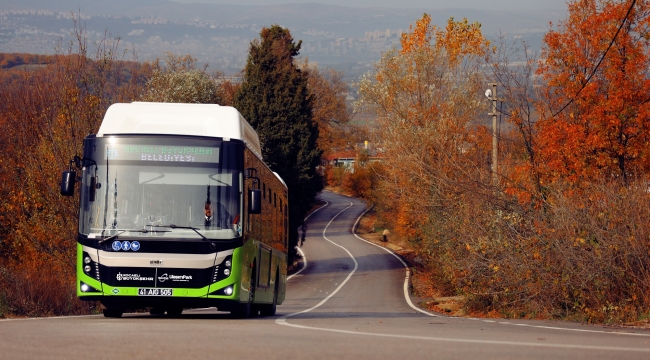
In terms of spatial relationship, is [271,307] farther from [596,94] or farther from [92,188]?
[596,94]

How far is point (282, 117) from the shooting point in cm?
5584

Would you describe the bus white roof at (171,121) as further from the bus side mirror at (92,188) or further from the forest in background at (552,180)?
the forest in background at (552,180)

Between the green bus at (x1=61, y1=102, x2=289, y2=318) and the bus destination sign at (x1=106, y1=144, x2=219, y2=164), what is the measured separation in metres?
0.02

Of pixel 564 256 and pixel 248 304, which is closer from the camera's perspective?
pixel 248 304

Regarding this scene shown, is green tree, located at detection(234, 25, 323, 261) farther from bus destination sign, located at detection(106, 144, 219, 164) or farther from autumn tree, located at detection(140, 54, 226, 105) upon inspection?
bus destination sign, located at detection(106, 144, 219, 164)

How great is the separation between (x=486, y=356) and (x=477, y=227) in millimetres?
15927

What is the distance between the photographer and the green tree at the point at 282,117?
55.7m

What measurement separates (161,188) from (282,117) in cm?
4271

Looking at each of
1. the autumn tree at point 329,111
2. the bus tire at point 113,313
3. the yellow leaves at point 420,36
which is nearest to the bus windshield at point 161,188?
the bus tire at point 113,313

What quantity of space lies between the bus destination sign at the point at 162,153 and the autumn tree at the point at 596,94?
51.6ft

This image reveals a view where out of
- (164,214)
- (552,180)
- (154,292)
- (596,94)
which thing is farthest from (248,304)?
(596,94)

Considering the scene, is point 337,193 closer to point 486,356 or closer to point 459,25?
point 459,25

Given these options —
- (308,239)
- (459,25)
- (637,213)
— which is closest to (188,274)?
(637,213)

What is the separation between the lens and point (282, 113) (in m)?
56.1
